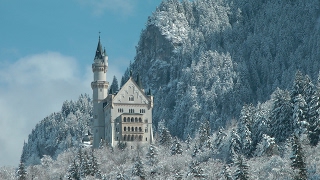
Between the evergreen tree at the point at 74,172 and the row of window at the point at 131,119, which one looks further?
the row of window at the point at 131,119

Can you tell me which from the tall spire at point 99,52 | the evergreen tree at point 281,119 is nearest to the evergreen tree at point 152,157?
the evergreen tree at point 281,119

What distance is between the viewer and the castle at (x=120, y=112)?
167m

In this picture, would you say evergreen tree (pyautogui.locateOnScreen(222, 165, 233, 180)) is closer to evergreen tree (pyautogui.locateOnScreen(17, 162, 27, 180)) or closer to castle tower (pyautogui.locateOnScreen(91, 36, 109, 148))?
evergreen tree (pyautogui.locateOnScreen(17, 162, 27, 180))

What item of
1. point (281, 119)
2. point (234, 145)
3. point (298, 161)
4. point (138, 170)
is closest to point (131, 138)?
point (138, 170)

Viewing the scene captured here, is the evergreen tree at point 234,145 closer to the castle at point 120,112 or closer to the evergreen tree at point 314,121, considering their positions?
the evergreen tree at point 314,121

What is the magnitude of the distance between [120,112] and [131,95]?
4.10 m

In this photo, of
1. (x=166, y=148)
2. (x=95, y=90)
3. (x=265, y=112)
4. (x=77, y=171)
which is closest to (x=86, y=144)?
(x=95, y=90)

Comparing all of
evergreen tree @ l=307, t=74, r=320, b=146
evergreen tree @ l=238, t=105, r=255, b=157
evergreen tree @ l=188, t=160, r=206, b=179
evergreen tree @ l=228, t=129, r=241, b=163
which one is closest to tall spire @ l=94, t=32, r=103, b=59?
evergreen tree @ l=238, t=105, r=255, b=157

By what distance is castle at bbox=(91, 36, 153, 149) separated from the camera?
166750 millimetres

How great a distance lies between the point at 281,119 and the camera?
366ft

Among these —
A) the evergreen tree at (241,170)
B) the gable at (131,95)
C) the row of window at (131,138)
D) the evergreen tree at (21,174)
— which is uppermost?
the gable at (131,95)

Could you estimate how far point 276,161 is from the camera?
103125mm

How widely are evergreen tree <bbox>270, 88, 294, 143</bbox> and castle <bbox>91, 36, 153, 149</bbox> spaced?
176ft

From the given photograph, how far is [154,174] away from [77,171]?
11.6m
